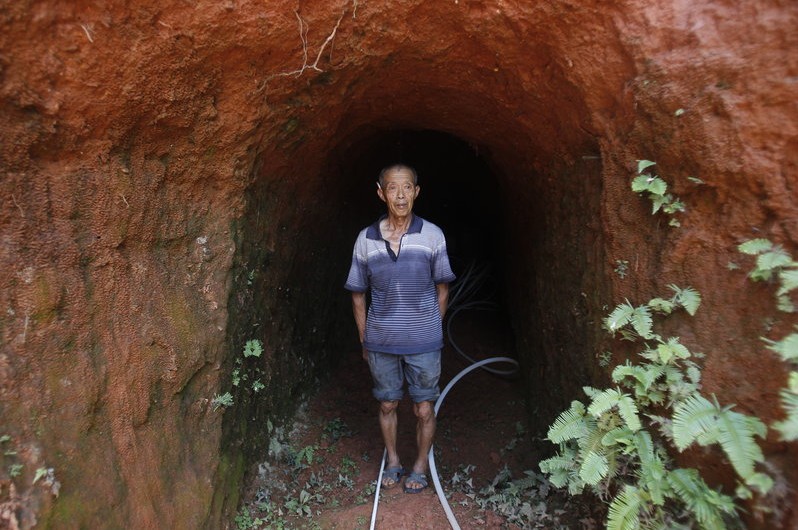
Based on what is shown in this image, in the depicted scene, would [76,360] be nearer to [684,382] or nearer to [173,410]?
[173,410]

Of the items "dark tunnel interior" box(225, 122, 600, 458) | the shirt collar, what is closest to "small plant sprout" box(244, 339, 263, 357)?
"dark tunnel interior" box(225, 122, 600, 458)

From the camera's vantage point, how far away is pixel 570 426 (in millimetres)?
2799

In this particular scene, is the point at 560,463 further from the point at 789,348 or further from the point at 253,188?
the point at 253,188

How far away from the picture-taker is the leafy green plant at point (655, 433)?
7.16ft

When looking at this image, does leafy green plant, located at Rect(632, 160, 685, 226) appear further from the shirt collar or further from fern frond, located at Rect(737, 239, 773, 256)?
the shirt collar

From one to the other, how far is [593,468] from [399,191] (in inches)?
78.8

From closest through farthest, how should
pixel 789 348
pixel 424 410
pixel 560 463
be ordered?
pixel 789 348, pixel 560 463, pixel 424 410

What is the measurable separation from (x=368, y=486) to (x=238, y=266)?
1.95 meters

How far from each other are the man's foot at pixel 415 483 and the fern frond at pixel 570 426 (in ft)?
4.38

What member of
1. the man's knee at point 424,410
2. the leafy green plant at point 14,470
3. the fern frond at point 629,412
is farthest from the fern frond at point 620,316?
the leafy green plant at point 14,470

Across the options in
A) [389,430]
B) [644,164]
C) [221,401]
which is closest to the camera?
[644,164]

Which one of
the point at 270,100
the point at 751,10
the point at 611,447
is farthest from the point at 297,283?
the point at 751,10

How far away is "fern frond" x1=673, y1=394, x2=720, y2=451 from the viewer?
2209 mm

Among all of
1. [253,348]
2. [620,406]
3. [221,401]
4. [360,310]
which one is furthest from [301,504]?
[620,406]
